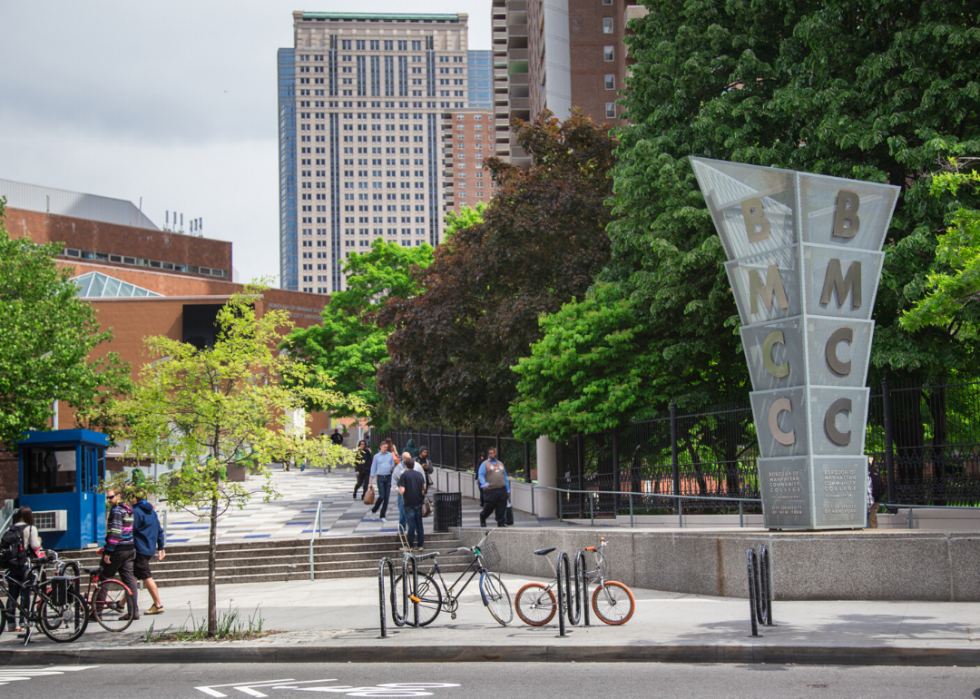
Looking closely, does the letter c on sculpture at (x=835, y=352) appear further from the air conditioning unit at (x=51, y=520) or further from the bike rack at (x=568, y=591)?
the air conditioning unit at (x=51, y=520)

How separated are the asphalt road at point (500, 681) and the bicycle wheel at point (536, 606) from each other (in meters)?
1.51

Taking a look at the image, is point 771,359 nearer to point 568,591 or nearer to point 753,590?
point 753,590

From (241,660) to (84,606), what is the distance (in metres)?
2.88

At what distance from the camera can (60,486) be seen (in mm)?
18984

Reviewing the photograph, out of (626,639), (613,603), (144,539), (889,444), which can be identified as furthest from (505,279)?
(626,639)

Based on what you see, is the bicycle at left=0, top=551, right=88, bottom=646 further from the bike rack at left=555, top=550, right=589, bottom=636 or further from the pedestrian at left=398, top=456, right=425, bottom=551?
the bike rack at left=555, top=550, right=589, bottom=636

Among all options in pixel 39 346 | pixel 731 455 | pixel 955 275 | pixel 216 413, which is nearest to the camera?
pixel 955 275

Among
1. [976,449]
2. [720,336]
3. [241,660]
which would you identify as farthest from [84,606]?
[720,336]

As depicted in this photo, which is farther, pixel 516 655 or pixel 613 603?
pixel 613 603

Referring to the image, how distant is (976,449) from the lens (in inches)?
471

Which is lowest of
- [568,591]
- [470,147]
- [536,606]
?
[536,606]

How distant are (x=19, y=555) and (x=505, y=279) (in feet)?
53.5

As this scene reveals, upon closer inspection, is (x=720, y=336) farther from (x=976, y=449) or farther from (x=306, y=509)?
(x=306, y=509)

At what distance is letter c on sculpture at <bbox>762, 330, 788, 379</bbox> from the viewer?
488 inches
